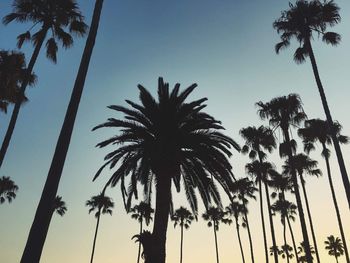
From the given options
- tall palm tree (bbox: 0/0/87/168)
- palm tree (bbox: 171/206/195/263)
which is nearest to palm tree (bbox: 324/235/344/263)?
palm tree (bbox: 171/206/195/263)

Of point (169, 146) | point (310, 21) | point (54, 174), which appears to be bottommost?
point (54, 174)

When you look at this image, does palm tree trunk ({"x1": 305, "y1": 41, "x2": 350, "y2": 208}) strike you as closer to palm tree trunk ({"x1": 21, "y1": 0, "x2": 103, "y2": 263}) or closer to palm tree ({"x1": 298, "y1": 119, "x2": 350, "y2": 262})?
palm tree trunk ({"x1": 21, "y1": 0, "x2": 103, "y2": 263})

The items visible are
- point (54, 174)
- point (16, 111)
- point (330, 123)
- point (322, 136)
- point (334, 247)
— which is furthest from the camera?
point (334, 247)

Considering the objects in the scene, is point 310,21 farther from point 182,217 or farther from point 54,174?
point 182,217

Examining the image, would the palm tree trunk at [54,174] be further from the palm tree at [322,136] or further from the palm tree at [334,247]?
the palm tree at [334,247]

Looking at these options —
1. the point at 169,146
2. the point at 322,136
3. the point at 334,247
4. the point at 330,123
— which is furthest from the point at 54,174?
the point at 334,247

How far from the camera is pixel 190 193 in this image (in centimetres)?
1939

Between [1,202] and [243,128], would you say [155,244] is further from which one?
[1,202]

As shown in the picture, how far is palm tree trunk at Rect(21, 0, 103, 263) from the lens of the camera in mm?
6445

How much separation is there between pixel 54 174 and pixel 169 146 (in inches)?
394

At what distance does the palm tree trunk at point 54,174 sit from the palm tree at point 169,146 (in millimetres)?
7926

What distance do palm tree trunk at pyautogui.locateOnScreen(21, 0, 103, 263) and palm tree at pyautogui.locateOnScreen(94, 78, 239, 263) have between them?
26.0 feet

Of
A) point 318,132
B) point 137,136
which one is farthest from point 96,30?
A: point 318,132

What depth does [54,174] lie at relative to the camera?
24.3ft
